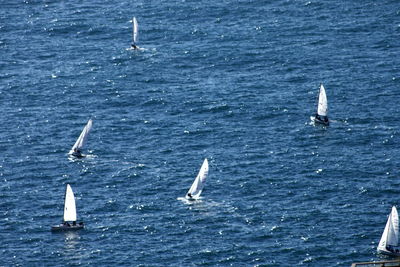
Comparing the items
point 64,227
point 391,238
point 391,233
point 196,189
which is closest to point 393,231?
point 391,233

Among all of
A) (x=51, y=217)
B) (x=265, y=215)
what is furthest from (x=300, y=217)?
(x=51, y=217)

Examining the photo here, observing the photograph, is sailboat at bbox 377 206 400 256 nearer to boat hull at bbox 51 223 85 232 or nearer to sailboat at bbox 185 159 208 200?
sailboat at bbox 185 159 208 200

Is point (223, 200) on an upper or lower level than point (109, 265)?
upper

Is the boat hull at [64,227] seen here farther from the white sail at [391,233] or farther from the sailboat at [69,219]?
the white sail at [391,233]

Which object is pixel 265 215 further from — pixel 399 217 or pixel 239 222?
pixel 399 217

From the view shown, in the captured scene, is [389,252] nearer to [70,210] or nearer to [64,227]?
[70,210]

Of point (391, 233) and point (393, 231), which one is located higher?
point (393, 231)

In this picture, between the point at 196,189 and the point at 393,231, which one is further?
the point at 196,189

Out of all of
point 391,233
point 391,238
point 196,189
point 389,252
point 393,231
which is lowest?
point 389,252
